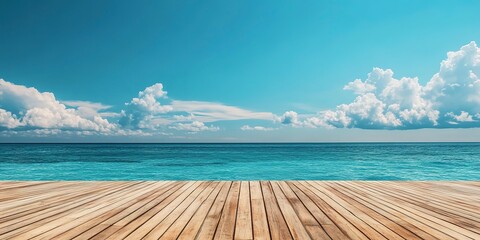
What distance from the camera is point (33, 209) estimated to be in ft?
10.9

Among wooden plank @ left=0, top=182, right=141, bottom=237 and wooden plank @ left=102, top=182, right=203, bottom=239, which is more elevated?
wooden plank @ left=0, top=182, right=141, bottom=237

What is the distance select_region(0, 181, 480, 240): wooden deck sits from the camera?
245cm

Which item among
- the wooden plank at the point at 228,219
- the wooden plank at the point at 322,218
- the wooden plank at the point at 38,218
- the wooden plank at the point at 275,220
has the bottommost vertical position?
the wooden plank at the point at 322,218

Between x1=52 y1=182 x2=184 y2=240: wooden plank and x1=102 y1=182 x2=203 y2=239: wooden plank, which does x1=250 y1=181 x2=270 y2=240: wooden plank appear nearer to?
x1=102 y1=182 x2=203 y2=239: wooden plank

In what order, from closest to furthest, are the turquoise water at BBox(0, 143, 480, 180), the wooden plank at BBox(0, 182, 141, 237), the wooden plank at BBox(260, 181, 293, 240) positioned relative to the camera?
the wooden plank at BBox(260, 181, 293, 240), the wooden plank at BBox(0, 182, 141, 237), the turquoise water at BBox(0, 143, 480, 180)

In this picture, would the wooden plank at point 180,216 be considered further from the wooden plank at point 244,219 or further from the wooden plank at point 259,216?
the wooden plank at point 259,216

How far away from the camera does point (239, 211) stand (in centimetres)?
317

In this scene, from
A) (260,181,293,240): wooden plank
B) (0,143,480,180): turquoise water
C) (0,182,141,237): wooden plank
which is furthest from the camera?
(0,143,480,180): turquoise water

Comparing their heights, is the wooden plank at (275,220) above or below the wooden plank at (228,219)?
below

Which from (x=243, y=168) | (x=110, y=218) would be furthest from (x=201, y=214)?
(x=243, y=168)

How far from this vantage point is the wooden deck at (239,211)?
8.04ft

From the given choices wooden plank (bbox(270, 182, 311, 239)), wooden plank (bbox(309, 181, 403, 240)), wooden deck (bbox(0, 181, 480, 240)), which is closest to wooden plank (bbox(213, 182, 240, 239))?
→ wooden deck (bbox(0, 181, 480, 240))

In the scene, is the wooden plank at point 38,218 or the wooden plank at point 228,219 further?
the wooden plank at point 38,218

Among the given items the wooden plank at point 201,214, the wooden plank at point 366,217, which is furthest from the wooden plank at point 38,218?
the wooden plank at point 366,217
